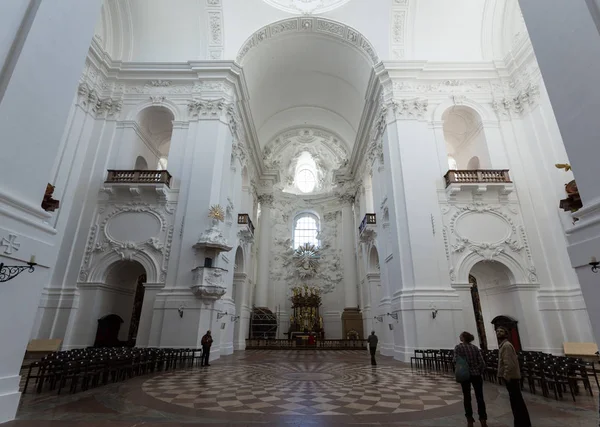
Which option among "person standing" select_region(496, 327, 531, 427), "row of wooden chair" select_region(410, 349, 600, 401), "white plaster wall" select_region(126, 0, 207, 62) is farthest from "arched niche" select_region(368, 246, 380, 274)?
"person standing" select_region(496, 327, 531, 427)

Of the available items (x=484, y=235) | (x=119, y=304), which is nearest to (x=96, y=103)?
(x=119, y=304)

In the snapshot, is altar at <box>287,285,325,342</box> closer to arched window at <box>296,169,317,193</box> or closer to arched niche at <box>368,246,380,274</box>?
arched niche at <box>368,246,380,274</box>

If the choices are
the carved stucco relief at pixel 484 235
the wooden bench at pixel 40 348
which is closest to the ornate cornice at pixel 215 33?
the carved stucco relief at pixel 484 235

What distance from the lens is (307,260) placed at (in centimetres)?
2444

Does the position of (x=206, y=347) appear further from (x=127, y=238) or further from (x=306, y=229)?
(x=306, y=229)

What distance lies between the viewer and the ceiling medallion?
1553 cm

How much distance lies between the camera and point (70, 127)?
12375 millimetres

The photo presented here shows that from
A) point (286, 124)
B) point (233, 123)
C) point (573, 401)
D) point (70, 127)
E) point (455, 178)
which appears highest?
point (286, 124)

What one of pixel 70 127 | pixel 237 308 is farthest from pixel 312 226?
pixel 70 127

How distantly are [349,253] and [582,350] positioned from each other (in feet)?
48.0

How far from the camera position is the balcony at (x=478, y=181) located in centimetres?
1227

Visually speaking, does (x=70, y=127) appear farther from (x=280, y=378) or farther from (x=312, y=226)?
(x=312, y=226)

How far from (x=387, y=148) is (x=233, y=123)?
23.6 feet

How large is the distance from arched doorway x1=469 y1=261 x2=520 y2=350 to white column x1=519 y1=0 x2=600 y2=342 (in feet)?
30.3
